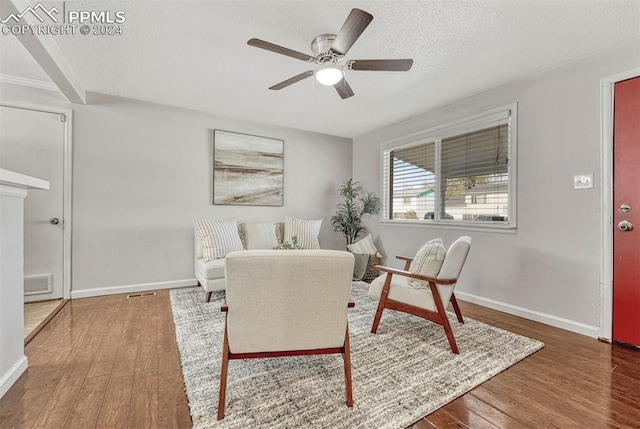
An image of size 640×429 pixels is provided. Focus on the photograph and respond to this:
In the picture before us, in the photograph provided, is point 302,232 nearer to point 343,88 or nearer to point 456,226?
point 456,226

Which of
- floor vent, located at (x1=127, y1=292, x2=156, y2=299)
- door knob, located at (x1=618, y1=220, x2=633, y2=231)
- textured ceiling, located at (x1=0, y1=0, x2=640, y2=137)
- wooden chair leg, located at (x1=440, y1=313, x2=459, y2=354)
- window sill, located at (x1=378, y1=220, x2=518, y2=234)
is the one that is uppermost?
textured ceiling, located at (x1=0, y1=0, x2=640, y2=137)

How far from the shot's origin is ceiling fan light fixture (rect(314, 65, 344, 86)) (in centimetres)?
219

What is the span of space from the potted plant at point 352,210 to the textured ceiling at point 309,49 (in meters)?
1.65

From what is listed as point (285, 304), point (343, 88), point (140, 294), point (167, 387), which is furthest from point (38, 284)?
point (343, 88)

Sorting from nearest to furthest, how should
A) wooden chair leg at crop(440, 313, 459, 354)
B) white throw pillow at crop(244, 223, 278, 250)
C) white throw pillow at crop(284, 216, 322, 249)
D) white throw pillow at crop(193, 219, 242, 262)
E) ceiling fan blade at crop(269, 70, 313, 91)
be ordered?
wooden chair leg at crop(440, 313, 459, 354) < ceiling fan blade at crop(269, 70, 313, 91) < white throw pillow at crop(193, 219, 242, 262) < white throw pillow at crop(244, 223, 278, 250) < white throw pillow at crop(284, 216, 322, 249)

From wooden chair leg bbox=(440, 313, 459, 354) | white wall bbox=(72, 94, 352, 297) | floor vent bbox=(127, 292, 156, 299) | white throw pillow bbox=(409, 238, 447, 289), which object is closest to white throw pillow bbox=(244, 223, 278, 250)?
white wall bbox=(72, 94, 352, 297)

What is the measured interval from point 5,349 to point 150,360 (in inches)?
29.7

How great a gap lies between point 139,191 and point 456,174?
4.05m

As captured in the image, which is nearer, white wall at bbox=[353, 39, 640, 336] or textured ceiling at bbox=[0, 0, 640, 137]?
textured ceiling at bbox=[0, 0, 640, 137]

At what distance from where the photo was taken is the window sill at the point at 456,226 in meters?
3.06

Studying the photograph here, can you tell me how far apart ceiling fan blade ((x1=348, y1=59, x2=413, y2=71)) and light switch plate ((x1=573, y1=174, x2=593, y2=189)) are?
1833mm

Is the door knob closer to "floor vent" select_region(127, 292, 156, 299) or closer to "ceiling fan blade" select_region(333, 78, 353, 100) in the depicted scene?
"ceiling fan blade" select_region(333, 78, 353, 100)

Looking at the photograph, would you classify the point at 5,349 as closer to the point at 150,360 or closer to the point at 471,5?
the point at 150,360

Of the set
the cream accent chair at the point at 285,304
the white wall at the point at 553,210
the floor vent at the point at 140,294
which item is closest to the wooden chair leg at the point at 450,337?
the cream accent chair at the point at 285,304
